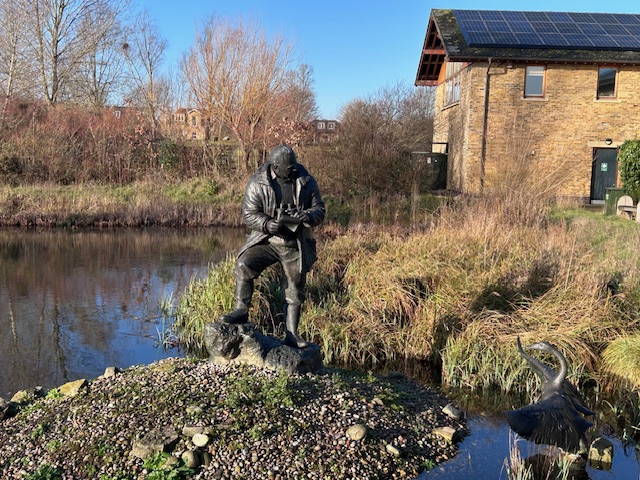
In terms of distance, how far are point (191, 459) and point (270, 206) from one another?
2.29 metres

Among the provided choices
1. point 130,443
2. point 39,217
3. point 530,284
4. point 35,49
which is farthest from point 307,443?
point 35,49

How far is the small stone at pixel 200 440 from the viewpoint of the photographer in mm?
4074

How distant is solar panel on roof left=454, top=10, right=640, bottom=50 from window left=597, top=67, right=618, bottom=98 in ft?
3.12

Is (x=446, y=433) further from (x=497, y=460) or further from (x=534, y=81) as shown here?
(x=534, y=81)

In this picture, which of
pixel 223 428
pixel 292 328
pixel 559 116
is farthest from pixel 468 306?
pixel 559 116

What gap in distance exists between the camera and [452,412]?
5.53m

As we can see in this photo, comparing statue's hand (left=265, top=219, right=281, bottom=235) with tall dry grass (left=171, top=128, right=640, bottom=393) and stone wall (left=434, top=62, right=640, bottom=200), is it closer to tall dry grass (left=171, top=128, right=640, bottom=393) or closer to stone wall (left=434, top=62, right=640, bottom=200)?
tall dry grass (left=171, top=128, right=640, bottom=393)

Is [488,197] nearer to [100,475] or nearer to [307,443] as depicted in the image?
[307,443]

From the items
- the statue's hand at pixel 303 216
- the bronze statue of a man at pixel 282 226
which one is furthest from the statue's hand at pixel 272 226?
the statue's hand at pixel 303 216

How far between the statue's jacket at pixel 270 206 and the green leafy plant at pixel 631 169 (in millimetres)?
14433

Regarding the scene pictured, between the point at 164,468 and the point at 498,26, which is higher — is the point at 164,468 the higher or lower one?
the lower one

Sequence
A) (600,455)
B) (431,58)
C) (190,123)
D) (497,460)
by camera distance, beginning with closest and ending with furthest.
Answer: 1. (497,460)
2. (600,455)
3. (190,123)
4. (431,58)

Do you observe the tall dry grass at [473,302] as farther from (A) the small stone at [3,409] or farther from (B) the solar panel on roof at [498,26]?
(B) the solar panel on roof at [498,26]

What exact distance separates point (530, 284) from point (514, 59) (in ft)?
49.6
